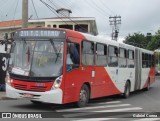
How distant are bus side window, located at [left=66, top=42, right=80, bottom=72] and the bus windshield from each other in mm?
358

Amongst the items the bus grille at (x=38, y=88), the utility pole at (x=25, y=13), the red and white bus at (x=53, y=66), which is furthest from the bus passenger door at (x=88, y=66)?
the utility pole at (x=25, y=13)

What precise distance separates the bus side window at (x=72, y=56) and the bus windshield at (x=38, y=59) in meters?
0.36

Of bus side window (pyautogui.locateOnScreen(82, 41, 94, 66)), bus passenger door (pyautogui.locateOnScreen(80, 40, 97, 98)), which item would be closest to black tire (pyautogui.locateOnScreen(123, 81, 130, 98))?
bus passenger door (pyautogui.locateOnScreen(80, 40, 97, 98))

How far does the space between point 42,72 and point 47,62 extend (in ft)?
1.30

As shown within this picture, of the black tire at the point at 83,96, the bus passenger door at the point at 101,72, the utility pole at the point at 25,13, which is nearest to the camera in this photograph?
the black tire at the point at 83,96

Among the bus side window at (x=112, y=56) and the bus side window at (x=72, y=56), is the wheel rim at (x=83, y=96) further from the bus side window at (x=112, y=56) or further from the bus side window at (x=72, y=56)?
the bus side window at (x=112, y=56)

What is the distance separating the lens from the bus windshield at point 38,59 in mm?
12938

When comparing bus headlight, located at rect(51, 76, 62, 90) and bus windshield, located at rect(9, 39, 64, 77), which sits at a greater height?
bus windshield, located at rect(9, 39, 64, 77)

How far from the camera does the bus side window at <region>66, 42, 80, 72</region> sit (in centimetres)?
1334

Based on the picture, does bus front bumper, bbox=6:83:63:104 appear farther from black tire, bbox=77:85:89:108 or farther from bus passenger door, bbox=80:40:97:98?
bus passenger door, bbox=80:40:97:98

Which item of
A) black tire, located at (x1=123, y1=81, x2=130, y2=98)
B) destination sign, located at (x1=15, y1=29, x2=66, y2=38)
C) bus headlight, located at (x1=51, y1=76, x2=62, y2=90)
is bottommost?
A: black tire, located at (x1=123, y1=81, x2=130, y2=98)

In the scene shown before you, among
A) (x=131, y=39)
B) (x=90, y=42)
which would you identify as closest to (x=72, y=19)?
(x=90, y=42)

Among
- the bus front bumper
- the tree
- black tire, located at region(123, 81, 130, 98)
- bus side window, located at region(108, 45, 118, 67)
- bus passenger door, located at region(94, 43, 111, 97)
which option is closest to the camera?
the bus front bumper

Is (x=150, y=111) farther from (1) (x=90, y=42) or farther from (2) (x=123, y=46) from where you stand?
(2) (x=123, y=46)
